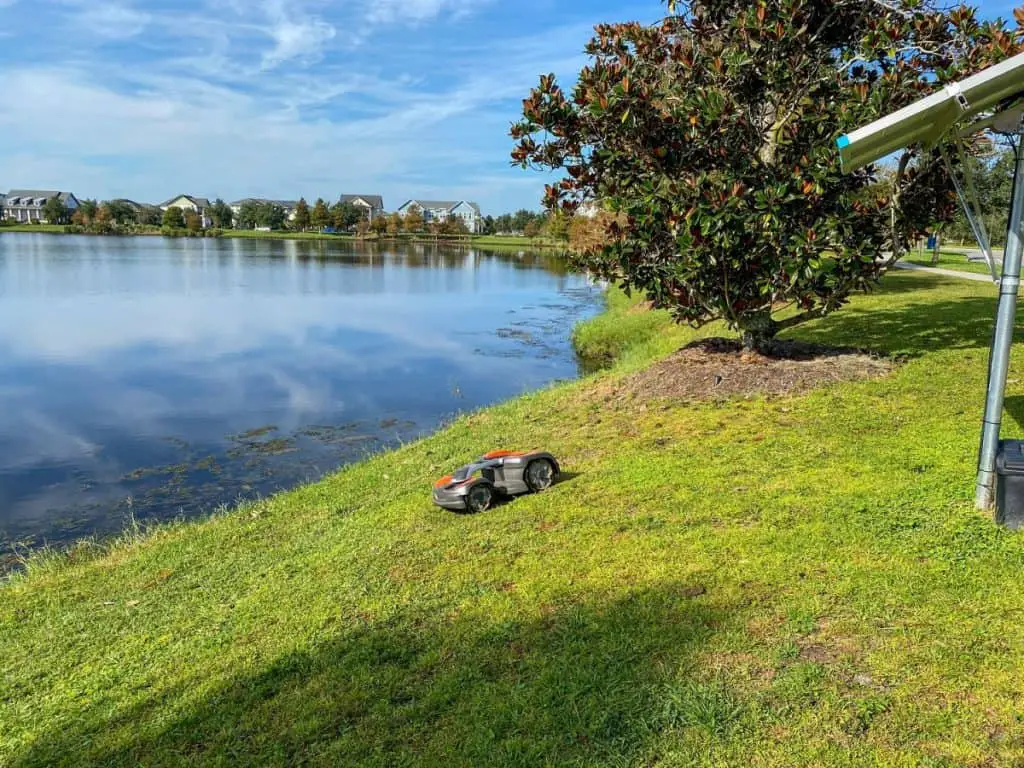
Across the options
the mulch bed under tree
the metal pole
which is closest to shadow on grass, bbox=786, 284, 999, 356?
the mulch bed under tree

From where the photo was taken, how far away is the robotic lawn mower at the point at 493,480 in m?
6.50

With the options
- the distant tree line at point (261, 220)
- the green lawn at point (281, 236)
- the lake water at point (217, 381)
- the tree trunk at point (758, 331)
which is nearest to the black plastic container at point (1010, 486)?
the tree trunk at point (758, 331)

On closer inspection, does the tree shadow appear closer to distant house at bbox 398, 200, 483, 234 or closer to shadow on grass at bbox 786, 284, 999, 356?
shadow on grass at bbox 786, 284, 999, 356

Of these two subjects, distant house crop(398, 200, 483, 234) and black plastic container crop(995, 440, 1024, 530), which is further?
distant house crop(398, 200, 483, 234)

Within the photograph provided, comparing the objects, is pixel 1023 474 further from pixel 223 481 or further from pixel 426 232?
pixel 426 232

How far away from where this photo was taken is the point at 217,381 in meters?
16.9

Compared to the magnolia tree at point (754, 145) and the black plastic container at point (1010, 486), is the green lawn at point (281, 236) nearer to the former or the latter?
the magnolia tree at point (754, 145)

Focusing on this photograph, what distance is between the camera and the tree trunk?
32.3 feet

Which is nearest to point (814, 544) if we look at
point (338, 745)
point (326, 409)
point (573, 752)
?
point (573, 752)

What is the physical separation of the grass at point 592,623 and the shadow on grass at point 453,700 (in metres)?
0.01

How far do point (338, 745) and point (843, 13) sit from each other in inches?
397

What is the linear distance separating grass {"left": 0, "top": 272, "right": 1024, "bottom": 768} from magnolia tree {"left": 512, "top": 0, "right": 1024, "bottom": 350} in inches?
85.1

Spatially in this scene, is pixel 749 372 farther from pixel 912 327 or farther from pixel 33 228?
pixel 33 228

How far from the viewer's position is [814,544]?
15.7 feet
